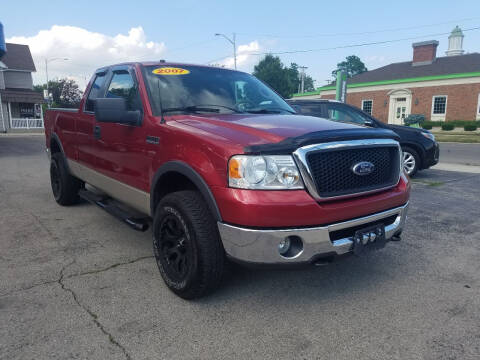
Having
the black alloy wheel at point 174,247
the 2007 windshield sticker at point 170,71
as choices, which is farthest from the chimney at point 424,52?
the black alloy wheel at point 174,247

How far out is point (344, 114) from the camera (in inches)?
317

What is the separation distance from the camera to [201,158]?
266 centimetres

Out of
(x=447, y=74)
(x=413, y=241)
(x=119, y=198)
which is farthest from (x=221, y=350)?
(x=447, y=74)

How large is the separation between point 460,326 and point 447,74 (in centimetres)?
3883

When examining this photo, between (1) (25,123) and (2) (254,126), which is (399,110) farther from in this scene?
(2) (254,126)

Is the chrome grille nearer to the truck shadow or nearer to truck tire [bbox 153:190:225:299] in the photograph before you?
the truck shadow

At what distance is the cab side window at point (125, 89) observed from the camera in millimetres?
3611

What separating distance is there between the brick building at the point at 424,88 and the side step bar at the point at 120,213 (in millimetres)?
37403

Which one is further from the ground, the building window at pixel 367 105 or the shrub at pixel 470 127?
the building window at pixel 367 105

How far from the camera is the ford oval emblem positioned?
2.69 meters

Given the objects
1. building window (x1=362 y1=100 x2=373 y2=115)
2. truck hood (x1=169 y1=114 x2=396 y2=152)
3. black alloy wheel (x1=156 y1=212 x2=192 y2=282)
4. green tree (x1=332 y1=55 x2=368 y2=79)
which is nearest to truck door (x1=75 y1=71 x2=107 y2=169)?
truck hood (x1=169 y1=114 x2=396 y2=152)

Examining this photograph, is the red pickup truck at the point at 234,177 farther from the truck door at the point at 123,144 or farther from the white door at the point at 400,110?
the white door at the point at 400,110

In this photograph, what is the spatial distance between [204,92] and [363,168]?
174 centimetres

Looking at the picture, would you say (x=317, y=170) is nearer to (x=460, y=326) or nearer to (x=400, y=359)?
(x=400, y=359)
